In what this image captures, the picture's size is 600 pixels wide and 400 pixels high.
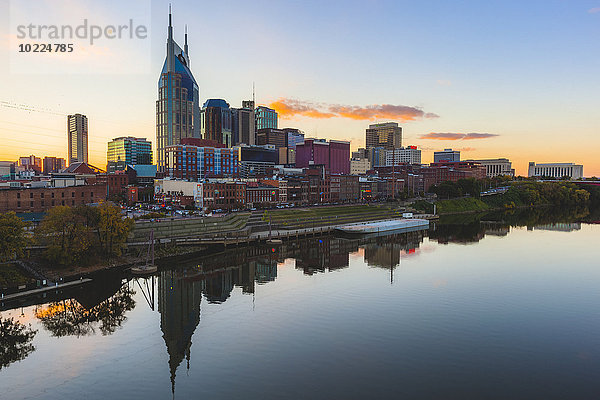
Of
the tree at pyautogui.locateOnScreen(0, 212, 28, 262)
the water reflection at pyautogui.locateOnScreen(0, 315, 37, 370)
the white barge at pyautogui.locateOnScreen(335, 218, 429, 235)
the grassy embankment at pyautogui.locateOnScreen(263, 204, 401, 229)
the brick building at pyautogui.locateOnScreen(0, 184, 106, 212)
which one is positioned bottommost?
the water reflection at pyautogui.locateOnScreen(0, 315, 37, 370)

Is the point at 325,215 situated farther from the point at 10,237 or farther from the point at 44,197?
the point at 10,237

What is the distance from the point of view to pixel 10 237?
149ft

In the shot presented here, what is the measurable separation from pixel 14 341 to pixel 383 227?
85605 millimetres

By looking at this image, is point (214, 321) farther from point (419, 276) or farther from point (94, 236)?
point (419, 276)

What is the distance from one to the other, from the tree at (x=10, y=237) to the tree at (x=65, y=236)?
193 inches

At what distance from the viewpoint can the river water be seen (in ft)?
92.0

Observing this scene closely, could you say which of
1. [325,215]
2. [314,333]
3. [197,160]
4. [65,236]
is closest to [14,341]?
[65,236]

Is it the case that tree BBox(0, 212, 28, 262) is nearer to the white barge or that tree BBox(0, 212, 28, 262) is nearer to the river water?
the river water

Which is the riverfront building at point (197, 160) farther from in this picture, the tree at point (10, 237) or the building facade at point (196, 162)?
the tree at point (10, 237)

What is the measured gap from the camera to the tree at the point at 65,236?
52.1m

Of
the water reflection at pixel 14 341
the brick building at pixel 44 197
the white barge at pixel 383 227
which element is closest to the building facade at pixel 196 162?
the brick building at pixel 44 197

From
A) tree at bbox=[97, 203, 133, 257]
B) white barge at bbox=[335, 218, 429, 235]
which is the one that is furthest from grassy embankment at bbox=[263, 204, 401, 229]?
tree at bbox=[97, 203, 133, 257]

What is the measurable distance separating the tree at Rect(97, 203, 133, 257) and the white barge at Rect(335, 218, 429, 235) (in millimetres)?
54692

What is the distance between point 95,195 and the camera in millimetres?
87750
